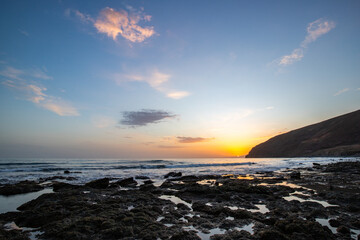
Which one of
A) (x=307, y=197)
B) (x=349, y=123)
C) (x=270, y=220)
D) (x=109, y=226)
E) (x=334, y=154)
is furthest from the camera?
(x=349, y=123)

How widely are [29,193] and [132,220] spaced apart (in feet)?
44.4

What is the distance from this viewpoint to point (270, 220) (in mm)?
7930

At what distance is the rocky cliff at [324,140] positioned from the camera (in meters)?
106

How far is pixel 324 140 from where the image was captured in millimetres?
124188

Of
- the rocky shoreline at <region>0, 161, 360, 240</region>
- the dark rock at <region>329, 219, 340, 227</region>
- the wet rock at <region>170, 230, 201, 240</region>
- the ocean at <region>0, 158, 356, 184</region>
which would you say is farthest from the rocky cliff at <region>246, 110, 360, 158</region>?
the wet rock at <region>170, 230, 201, 240</region>

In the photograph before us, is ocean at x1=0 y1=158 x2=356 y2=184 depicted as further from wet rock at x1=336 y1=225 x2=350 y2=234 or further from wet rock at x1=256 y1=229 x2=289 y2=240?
wet rock at x1=336 y1=225 x2=350 y2=234

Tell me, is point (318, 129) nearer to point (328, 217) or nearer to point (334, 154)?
point (334, 154)

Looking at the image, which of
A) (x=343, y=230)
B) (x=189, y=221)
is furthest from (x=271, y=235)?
(x=189, y=221)

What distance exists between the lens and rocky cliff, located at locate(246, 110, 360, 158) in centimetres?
10600

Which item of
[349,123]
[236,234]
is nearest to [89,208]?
[236,234]

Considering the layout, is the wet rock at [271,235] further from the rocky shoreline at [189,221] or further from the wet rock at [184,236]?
the wet rock at [184,236]

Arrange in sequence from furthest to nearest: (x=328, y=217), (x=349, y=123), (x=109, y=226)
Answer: (x=349, y=123), (x=328, y=217), (x=109, y=226)

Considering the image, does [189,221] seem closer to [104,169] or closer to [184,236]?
[184,236]

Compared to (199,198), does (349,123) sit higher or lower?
higher
